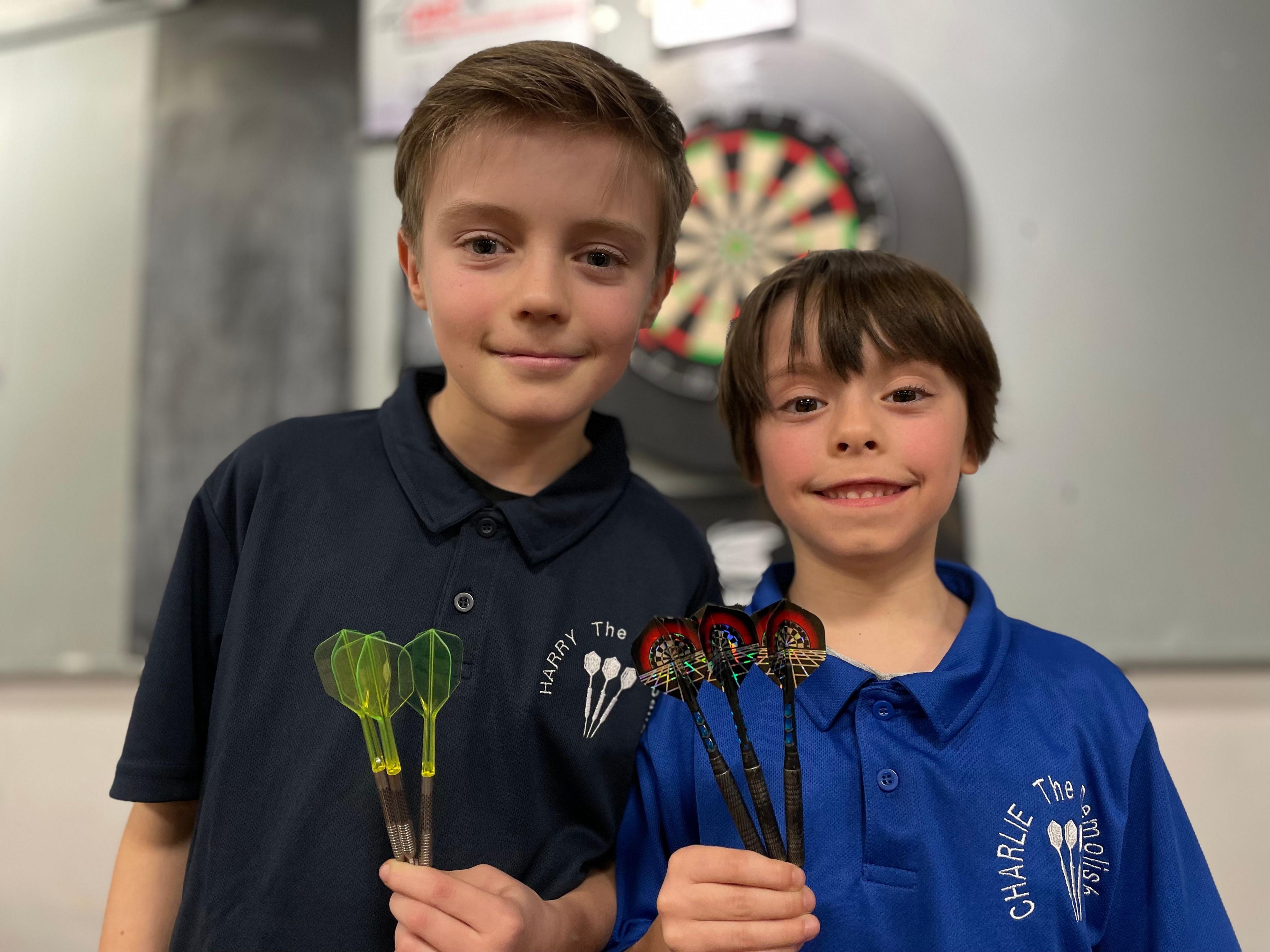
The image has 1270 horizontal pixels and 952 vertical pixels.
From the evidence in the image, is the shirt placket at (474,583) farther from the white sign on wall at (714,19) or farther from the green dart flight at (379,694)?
the white sign on wall at (714,19)

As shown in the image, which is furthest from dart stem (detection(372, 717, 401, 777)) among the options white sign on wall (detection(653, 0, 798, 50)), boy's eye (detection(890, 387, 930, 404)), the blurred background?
white sign on wall (detection(653, 0, 798, 50))

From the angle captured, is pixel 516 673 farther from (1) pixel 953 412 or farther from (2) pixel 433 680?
(1) pixel 953 412

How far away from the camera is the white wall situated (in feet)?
5.14

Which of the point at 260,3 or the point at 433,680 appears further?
the point at 260,3

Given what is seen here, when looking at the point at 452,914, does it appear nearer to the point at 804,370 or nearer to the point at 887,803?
the point at 887,803

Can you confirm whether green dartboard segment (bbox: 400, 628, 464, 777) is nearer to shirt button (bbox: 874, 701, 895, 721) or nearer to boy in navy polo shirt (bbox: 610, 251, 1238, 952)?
boy in navy polo shirt (bbox: 610, 251, 1238, 952)

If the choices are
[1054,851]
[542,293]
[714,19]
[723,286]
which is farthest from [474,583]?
[714,19]

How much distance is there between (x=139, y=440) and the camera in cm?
153

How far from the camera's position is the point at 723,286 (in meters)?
1.32

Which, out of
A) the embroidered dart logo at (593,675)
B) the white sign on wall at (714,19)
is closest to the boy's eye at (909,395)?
the embroidered dart logo at (593,675)

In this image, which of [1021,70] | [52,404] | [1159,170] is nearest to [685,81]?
[1021,70]

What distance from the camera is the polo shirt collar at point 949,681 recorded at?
2.27 feet

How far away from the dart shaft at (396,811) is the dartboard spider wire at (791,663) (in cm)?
23

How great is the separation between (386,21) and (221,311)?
0.52 m
